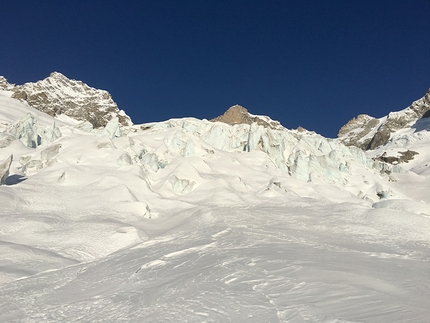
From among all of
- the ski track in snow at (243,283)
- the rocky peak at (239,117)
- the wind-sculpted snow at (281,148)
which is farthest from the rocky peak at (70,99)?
the ski track in snow at (243,283)

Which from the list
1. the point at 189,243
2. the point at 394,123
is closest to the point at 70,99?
the point at 189,243

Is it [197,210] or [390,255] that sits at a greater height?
[197,210]

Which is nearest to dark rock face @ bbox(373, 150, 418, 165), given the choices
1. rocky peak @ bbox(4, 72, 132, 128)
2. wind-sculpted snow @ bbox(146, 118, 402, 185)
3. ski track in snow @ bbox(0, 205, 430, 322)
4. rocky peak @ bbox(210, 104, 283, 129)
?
wind-sculpted snow @ bbox(146, 118, 402, 185)

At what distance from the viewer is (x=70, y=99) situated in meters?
125

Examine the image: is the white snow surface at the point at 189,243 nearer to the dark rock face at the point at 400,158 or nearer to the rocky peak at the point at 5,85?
the dark rock face at the point at 400,158

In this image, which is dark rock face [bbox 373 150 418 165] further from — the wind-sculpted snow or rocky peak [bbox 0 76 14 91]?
rocky peak [bbox 0 76 14 91]

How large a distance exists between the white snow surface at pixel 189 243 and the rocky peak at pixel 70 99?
83.4m

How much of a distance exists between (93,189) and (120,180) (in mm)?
2366

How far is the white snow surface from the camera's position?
615 cm

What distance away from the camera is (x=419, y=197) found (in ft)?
151

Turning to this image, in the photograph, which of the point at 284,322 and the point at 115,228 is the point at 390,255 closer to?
the point at 284,322

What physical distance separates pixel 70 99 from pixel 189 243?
421 ft

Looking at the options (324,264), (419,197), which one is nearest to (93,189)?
(324,264)

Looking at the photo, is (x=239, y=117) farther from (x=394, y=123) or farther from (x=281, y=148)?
(x=281, y=148)
